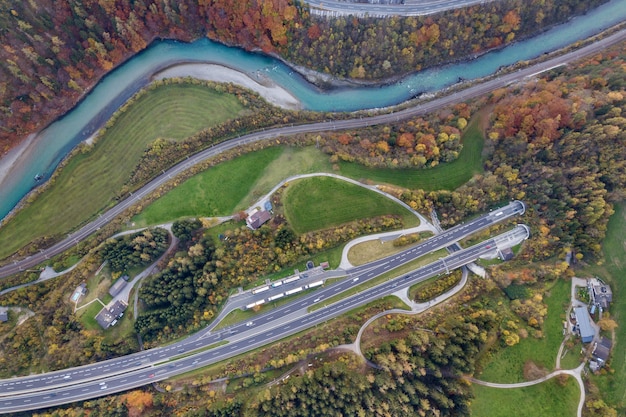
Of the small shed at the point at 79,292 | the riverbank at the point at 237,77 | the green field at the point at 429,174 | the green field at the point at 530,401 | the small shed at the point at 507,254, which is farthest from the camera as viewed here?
the riverbank at the point at 237,77

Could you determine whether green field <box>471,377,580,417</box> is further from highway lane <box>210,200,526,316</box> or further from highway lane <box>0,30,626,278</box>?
highway lane <box>0,30,626,278</box>

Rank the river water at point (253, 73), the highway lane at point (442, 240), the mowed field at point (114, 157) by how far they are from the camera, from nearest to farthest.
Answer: the highway lane at point (442, 240) → the mowed field at point (114, 157) → the river water at point (253, 73)

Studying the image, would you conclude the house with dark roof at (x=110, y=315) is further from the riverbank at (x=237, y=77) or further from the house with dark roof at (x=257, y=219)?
the riverbank at (x=237, y=77)

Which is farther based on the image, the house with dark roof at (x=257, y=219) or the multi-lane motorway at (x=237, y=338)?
the house with dark roof at (x=257, y=219)

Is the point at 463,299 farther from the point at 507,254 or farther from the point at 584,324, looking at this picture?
the point at 584,324

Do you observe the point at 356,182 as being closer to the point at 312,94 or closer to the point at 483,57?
the point at 312,94

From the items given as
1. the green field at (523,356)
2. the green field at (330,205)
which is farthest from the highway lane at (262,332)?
the green field at (523,356)

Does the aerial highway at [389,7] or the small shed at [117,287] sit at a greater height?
the aerial highway at [389,7]

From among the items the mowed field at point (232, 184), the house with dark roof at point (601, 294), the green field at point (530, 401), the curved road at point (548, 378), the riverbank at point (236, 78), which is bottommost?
the green field at point (530, 401)
